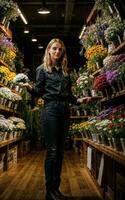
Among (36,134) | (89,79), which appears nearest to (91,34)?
(89,79)

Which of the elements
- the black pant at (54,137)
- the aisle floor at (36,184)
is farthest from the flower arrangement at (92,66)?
the black pant at (54,137)

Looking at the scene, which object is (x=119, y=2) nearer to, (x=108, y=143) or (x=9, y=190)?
(x=108, y=143)

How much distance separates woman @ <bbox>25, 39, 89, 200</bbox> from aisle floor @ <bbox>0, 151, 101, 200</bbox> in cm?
54

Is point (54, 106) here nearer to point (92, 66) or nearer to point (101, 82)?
point (101, 82)

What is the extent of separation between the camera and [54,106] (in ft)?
16.3

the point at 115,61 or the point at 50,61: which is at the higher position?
the point at 115,61

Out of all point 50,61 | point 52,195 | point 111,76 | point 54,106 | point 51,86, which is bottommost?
point 52,195

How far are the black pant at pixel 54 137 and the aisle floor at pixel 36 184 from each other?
0.53 m

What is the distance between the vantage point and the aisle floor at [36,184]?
551 cm

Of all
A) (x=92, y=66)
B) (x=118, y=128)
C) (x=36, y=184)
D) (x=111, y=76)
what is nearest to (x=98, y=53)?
(x=92, y=66)

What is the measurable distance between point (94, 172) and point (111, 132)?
2158 millimetres

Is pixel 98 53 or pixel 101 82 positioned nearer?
pixel 101 82

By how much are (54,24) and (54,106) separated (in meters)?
9.30

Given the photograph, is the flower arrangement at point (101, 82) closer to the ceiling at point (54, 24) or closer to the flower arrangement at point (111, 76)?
the flower arrangement at point (111, 76)
